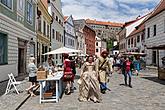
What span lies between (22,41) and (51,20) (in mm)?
14137

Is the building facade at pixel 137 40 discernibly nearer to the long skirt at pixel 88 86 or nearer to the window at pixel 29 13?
the window at pixel 29 13

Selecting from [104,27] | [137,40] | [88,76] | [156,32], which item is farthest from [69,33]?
[104,27]

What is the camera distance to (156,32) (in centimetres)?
3017

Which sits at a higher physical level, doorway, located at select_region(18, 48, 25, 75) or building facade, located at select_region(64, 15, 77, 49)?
building facade, located at select_region(64, 15, 77, 49)

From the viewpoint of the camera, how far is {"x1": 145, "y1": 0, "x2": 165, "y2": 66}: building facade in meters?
27.7

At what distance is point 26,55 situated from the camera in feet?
66.2

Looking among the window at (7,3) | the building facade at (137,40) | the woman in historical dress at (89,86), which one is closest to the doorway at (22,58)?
the window at (7,3)

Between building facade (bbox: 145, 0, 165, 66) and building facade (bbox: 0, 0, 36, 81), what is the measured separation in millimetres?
12052

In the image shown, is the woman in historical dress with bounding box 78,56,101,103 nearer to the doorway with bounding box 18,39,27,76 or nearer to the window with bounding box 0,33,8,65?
the window with bounding box 0,33,8,65

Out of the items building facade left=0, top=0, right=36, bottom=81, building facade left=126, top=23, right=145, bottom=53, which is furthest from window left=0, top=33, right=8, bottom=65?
building facade left=126, top=23, right=145, bottom=53

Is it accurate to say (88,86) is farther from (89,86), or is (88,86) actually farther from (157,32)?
(157,32)

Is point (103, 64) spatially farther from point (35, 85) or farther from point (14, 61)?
point (14, 61)

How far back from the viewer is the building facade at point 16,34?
1429 centimetres

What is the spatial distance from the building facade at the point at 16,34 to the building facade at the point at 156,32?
1205 centimetres
